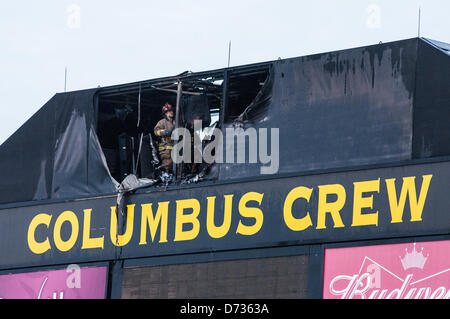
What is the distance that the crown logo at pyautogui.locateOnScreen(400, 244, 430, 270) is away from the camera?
2156cm

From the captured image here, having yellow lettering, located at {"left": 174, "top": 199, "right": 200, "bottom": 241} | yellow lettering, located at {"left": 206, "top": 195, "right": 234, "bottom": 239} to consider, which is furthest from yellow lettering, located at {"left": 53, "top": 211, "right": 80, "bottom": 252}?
yellow lettering, located at {"left": 206, "top": 195, "right": 234, "bottom": 239}

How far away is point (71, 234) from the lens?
26094mm

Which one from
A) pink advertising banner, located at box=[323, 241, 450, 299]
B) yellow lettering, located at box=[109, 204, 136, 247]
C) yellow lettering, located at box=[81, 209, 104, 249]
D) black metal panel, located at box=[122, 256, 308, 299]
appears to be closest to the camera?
pink advertising banner, located at box=[323, 241, 450, 299]

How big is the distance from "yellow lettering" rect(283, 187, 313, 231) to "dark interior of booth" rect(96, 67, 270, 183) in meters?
2.05

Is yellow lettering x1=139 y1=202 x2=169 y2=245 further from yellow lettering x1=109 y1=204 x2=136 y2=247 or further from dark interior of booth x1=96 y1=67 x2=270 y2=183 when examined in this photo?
dark interior of booth x1=96 y1=67 x2=270 y2=183

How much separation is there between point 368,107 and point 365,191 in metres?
1.35

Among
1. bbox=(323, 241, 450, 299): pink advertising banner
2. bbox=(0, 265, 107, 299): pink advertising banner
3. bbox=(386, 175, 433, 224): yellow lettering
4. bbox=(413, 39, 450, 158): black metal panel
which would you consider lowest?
bbox=(323, 241, 450, 299): pink advertising banner

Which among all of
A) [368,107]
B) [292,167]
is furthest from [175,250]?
[368,107]

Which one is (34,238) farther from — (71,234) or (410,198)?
(410,198)

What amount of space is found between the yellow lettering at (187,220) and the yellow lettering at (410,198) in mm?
3793

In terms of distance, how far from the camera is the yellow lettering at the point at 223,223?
944 inches

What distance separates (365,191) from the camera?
882 inches

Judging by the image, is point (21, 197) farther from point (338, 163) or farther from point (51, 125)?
point (338, 163)
